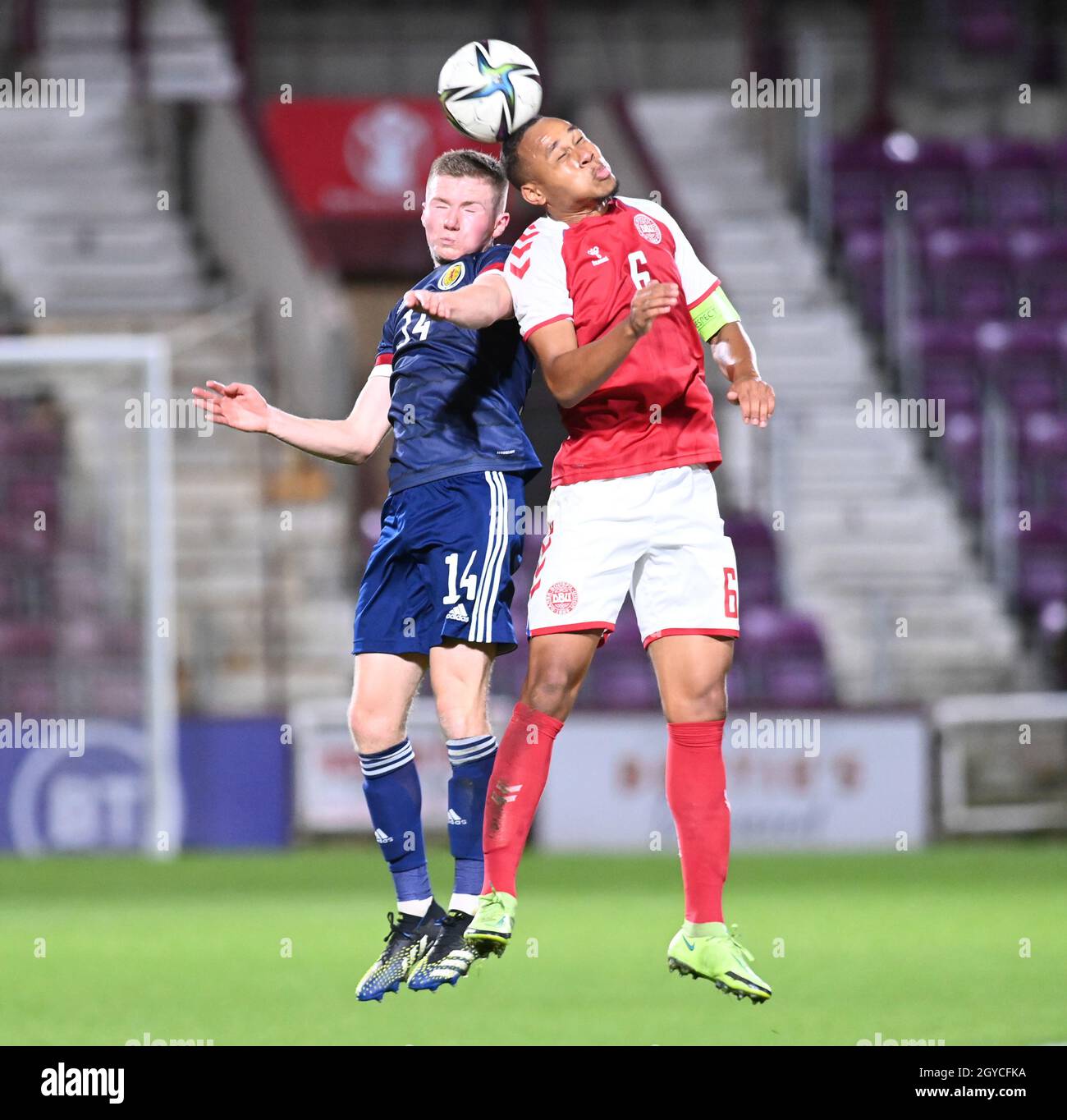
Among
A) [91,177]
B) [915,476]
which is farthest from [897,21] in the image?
[91,177]

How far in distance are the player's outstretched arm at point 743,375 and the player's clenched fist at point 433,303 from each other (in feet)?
2.17

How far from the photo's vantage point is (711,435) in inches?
205

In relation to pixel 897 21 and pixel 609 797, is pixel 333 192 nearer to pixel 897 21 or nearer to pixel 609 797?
pixel 897 21

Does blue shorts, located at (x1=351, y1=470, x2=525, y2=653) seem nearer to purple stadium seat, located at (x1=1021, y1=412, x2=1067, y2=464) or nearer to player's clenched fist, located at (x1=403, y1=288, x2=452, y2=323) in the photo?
player's clenched fist, located at (x1=403, y1=288, x2=452, y2=323)

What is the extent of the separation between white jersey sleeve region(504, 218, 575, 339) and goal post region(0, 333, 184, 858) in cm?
782

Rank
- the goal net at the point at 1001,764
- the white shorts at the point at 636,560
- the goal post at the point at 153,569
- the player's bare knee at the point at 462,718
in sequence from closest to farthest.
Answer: the white shorts at the point at 636,560
the player's bare knee at the point at 462,718
the goal post at the point at 153,569
the goal net at the point at 1001,764

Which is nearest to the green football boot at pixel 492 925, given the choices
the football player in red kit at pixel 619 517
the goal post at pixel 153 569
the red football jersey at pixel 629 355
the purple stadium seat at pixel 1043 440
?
the football player in red kit at pixel 619 517

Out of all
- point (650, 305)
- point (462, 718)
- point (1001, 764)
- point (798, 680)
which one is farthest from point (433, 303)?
point (798, 680)

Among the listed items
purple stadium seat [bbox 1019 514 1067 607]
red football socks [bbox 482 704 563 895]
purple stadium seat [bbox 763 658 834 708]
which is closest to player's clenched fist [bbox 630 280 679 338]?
red football socks [bbox 482 704 563 895]

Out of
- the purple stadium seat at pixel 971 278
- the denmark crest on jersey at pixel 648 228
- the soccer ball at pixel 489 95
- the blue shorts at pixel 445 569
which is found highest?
the purple stadium seat at pixel 971 278

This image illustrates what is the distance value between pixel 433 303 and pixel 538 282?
370mm

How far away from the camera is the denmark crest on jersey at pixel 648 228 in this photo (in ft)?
17.1

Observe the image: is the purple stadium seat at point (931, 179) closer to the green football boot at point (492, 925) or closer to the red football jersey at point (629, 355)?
the red football jersey at point (629, 355)

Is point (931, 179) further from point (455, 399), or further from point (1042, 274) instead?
point (455, 399)
